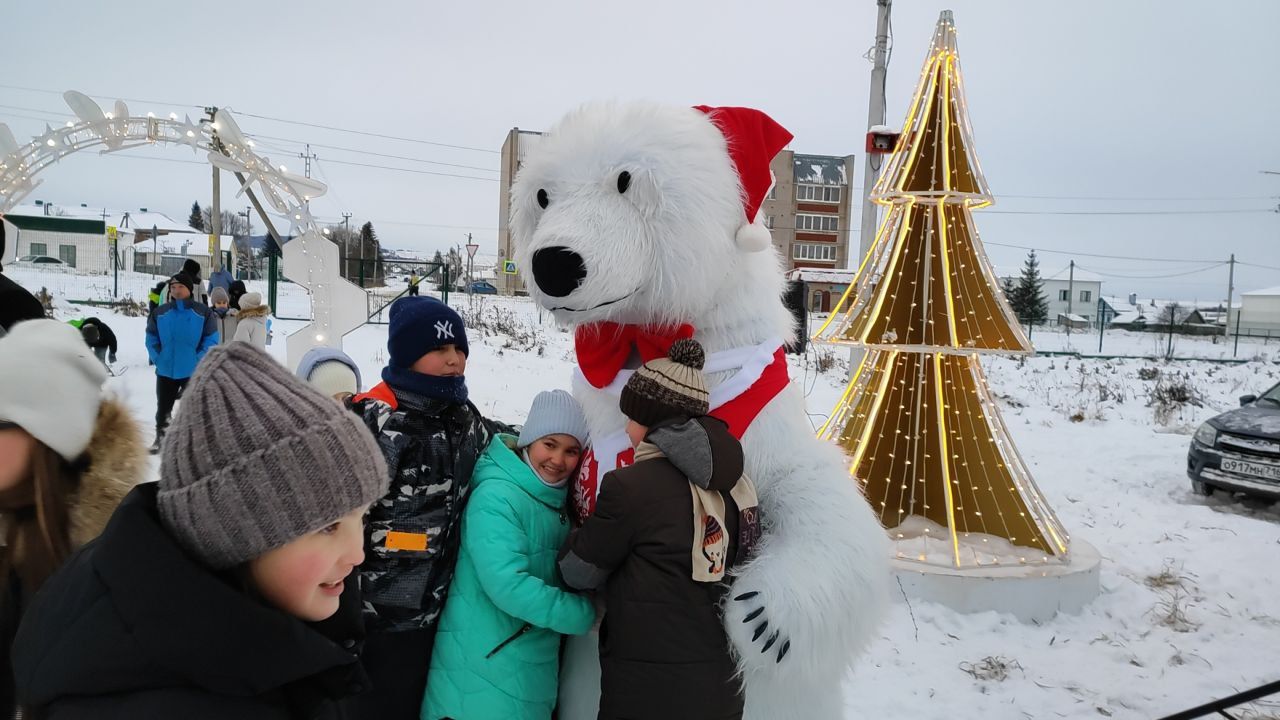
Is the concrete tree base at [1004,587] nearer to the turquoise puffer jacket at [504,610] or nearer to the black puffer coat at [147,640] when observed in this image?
the turquoise puffer jacket at [504,610]

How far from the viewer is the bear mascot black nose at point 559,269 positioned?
2.02 metres

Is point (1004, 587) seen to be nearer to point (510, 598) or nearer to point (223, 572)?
point (510, 598)

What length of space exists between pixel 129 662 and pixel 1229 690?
483cm

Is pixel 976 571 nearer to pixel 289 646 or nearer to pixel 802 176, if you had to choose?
pixel 289 646

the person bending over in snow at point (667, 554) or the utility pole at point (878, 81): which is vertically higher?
the utility pole at point (878, 81)

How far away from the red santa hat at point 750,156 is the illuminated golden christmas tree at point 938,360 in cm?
244

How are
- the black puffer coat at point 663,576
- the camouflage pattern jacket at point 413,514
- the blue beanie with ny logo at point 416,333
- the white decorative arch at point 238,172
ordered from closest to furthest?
the black puffer coat at point 663,576 < the camouflage pattern jacket at point 413,514 < the blue beanie with ny logo at point 416,333 < the white decorative arch at point 238,172

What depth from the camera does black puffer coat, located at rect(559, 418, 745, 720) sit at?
6.37 feet

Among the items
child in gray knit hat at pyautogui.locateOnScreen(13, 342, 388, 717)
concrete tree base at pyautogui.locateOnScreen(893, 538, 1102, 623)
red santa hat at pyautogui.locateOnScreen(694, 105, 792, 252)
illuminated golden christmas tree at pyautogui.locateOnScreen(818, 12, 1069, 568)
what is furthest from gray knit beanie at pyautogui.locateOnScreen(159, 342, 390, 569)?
concrete tree base at pyautogui.locateOnScreen(893, 538, 1102, 623)

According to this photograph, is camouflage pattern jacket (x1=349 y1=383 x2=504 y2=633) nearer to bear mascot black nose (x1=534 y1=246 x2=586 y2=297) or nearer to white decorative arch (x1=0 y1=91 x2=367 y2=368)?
bear mascot black nose (x1=534 y1=246 x2=586 y2=297)

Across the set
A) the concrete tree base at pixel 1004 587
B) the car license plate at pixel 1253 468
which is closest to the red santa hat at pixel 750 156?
the concrete tree base at pixel 1004 587

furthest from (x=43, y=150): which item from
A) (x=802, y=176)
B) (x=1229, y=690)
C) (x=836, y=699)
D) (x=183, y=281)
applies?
(x=802, y=176)

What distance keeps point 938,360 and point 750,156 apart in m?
2.84

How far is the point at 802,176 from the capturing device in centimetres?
4856
